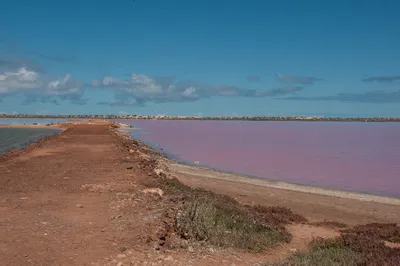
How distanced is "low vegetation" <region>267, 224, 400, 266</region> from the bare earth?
0.70 meters

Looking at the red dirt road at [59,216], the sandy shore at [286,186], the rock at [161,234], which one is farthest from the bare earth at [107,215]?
the sandy shore at [286,186]

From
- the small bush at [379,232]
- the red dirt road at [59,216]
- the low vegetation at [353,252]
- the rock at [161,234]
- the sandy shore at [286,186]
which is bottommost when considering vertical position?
the sandy shore at [286,186]

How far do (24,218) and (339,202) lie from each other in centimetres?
1291

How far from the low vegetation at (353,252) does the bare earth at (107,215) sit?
70 centimetres

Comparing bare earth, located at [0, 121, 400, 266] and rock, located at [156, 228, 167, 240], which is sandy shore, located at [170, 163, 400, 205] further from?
rock, located at [156, 228, 167, 240]

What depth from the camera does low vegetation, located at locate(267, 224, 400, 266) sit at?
8633 mm

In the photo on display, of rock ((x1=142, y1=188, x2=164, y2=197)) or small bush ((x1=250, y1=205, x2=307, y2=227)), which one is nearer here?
small bush ((x1=250, y1=205, x2=307, y2=227))

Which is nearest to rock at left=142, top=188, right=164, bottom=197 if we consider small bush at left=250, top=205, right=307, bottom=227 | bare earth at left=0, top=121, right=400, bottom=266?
bare earth at left=0, top=121, right=400, bottom=266

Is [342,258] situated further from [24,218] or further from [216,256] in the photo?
[24,218]

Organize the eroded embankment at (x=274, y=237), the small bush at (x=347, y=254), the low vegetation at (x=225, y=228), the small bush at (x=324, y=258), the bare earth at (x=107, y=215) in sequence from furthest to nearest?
the low vegetation at (x=225, y=228), the eroded embankment at (x=274, y=237), the small bush at (x=347, y=254), the bare earth at (x=107, y=215), the small bush at (x=324, y=258)

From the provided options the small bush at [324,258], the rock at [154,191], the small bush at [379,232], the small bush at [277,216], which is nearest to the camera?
the small bush at [324,258]

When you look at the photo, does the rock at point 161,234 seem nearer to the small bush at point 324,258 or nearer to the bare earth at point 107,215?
the bare earth at point 107,215

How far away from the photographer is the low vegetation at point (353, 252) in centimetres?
863

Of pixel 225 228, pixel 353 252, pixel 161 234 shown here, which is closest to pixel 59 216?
pixel 161 234
